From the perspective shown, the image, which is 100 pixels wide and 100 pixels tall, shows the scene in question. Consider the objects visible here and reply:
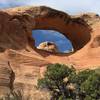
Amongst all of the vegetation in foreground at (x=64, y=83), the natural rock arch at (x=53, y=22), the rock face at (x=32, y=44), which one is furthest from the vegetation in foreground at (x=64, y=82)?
the natural rock arch at (x=53, y=22)

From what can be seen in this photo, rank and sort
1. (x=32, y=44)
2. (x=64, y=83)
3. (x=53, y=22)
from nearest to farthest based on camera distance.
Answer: (x=64, y=83) < (x=32, y=44) < (x=53, y=22)

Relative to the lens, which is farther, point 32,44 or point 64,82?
point 32,44

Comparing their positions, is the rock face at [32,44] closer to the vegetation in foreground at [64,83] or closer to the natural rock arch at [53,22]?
the natural rock arch at [53,22]

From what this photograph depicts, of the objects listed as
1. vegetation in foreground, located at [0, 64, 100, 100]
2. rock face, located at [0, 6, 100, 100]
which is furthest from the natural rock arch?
vegetation in foreground, located at [0, 64, 100, 100]

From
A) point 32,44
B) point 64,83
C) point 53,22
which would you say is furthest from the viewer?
point 53,22

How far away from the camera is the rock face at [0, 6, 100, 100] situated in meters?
32.8

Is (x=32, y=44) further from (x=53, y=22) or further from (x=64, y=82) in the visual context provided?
(x=64, y=82)

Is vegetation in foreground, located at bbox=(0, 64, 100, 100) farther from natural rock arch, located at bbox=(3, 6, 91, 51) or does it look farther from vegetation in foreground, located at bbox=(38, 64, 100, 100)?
natural rock arch, located at bbox=(3, 6, 91, 51)

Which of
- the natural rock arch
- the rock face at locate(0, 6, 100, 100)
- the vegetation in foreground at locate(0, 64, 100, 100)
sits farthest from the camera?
the natural rock arch

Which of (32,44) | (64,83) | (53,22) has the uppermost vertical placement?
(64,83)

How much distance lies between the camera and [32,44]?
1535 inches

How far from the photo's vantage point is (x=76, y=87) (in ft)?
95.7

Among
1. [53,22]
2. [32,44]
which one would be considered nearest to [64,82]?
[32,44]

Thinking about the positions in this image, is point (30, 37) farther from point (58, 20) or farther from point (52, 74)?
point (52, 74)
